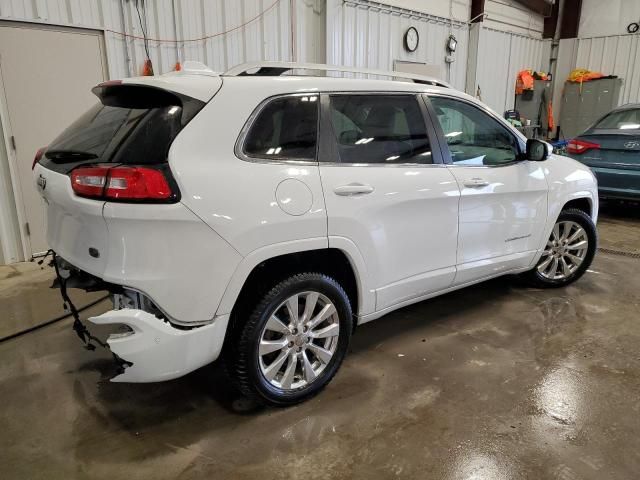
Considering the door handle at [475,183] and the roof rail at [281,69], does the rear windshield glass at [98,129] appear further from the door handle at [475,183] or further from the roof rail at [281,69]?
the door handle at [475,183]

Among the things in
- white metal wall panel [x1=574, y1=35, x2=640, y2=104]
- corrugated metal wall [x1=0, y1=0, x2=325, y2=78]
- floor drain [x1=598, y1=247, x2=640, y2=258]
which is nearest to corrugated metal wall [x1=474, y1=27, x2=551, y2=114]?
white metal wall panel [x1=574, y1=35, x2=640, y2=104]

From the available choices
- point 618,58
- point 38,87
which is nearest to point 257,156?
point 38,87

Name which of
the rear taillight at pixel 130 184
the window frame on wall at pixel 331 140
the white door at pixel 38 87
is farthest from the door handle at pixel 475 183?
the white door at pixel 38 87

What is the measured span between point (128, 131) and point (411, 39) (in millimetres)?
7031

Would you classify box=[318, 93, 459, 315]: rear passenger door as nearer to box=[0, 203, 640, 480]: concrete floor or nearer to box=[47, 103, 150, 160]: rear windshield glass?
box=[0, 203, 640, 480]: concrete floor

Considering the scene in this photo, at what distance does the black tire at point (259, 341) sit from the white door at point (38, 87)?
3696 mm

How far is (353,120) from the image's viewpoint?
2594 mm

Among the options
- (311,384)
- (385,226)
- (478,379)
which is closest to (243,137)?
(385,226)

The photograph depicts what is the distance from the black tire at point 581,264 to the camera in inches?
156

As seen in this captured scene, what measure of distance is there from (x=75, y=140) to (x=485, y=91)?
9.33m

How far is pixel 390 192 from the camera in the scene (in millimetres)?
2574

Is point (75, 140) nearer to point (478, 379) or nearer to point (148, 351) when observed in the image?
point (148, 351)

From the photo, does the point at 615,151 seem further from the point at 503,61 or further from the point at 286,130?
the point at 286,130

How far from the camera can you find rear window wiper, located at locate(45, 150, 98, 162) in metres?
2.13
